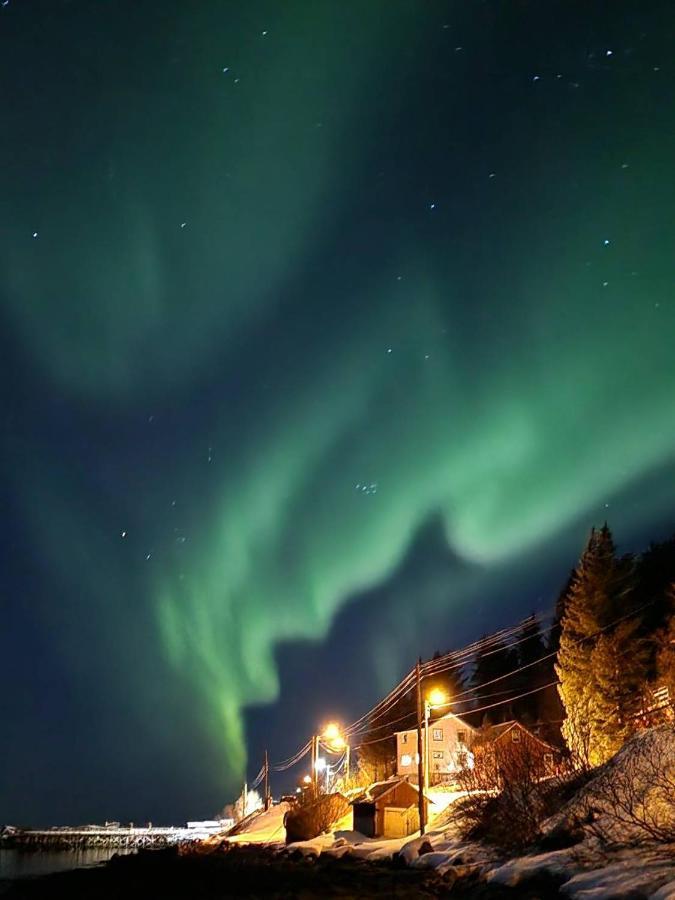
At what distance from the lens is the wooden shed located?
41.8 meters

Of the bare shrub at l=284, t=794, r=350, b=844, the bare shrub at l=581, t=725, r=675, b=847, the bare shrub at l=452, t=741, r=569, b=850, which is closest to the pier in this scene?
the bare shrub at l=284, t=794, r=350, b=844

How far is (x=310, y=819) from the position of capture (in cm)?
4959

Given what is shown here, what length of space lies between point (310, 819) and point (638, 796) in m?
35.1

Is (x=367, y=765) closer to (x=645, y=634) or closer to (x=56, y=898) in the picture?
(x=645, y=634)

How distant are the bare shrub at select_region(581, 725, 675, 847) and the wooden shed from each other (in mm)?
21072

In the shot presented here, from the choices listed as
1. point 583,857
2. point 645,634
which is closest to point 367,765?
point 645,634

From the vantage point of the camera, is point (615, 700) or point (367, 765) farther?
point (367, 765)

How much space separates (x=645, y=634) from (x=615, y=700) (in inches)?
621

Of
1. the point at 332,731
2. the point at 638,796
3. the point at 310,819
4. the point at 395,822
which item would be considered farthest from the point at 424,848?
the point at 332,731

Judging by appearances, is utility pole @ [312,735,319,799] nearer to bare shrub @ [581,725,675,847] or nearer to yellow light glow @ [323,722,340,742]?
yellow light glow @ [323,722,340,742]

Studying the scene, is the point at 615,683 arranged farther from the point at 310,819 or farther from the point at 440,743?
the point at 440,743

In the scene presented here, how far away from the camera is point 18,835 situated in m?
169

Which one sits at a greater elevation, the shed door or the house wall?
the house wall

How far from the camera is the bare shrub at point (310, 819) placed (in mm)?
49375
